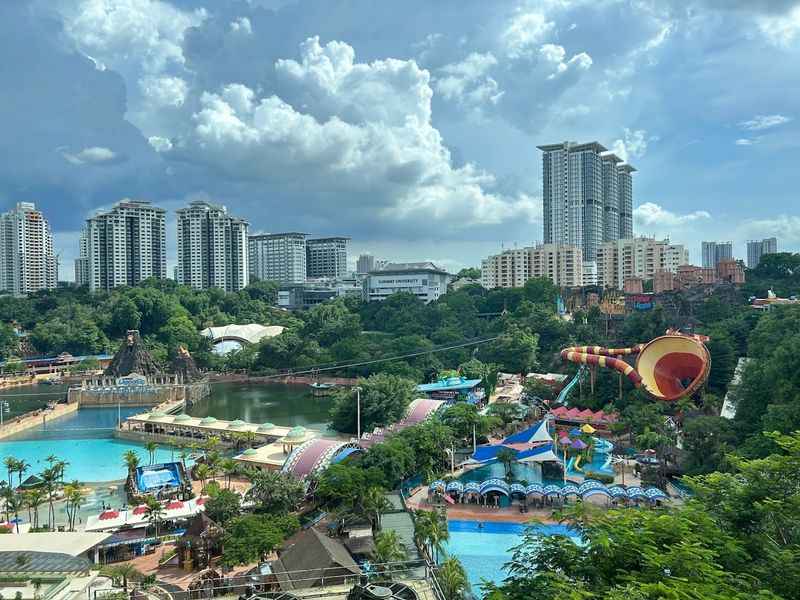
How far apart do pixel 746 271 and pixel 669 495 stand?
3677cm

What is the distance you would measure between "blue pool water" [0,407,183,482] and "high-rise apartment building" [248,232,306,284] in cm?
6366

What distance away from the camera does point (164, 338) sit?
→ 4972cm

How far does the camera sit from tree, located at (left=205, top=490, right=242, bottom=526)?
13789 mm

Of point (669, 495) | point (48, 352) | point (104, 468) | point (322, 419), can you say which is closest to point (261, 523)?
point (669, 495)

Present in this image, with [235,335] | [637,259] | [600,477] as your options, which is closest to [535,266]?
[637,259]

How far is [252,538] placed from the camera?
11586mm

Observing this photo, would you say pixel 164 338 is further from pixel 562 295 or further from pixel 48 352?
pixel 562 295

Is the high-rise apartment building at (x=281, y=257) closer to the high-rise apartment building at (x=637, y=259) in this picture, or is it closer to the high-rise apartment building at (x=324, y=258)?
the high-rise apartment building at (x=324, y=258)

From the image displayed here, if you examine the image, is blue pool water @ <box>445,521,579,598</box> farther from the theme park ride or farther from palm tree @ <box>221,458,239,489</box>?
the theme park ride

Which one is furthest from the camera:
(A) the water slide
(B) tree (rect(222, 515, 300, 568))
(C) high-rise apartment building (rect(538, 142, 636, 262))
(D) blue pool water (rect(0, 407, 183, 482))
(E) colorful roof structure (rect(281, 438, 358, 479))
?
(C) high-rise apartment building (rect(538, 142, 636, 262))

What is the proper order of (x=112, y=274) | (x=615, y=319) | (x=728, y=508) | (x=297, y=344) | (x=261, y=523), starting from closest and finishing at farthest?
(x=728, y=508), (x=261, y=523), (x=615, y=319), (x=297, y=344), (x=112, y=274)

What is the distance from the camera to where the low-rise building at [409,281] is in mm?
66125

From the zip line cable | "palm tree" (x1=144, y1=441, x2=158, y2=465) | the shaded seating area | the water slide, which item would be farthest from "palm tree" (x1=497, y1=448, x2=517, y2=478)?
the zip line cable

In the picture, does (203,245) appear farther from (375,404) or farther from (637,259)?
(375,404)
